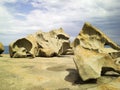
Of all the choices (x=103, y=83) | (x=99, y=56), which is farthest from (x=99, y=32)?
(x=103, y=83)

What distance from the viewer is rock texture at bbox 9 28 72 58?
38.5ft

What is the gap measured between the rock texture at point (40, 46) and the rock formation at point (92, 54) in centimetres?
294

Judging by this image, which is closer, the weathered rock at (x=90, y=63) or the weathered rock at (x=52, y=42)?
the weathered rock at (x=90, y=63)

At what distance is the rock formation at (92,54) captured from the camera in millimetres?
6199

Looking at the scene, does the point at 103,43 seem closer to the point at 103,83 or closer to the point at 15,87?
the point at 103,83

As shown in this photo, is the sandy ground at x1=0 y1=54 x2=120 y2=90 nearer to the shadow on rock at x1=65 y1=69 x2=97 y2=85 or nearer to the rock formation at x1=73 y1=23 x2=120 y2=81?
the shadow on rock at x1=65 y1=69 x2=97 y2=85

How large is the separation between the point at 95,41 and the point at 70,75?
3025 mm

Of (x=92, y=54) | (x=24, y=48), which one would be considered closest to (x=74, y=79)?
(x=92, y=54)

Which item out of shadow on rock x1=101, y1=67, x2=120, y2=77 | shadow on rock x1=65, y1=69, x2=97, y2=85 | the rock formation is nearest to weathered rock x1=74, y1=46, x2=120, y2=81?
the rock formation

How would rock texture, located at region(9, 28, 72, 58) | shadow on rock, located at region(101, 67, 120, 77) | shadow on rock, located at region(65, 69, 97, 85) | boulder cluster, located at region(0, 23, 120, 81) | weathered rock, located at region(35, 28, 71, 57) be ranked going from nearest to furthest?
shadow on rock, located at region(65, 69, 97, 85) < boulder cluster, located at region(0, 23, 120, 81) < shadow on rock, located at region(101, 67, 120, 77) < rock texture, located at region(9, 28, 72, 58) < weathered rock, located at region(35, 28, 71, 57)

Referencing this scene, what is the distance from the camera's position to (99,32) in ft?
32.2

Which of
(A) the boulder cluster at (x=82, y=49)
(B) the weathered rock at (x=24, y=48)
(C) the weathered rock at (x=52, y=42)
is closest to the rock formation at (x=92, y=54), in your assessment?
(A) the boulder cluster at (x=82, y=49)

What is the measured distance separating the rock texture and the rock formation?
2.94 metres

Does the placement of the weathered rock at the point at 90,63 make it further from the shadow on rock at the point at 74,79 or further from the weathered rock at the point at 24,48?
the weathered rock at the point at 24,48
